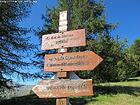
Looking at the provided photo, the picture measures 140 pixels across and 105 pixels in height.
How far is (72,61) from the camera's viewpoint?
22.8 ft

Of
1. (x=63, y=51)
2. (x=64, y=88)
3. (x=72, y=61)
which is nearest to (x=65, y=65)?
(x=72, y=61)

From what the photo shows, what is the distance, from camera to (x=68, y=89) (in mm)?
6797

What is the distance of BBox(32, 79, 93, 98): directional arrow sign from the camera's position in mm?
6613

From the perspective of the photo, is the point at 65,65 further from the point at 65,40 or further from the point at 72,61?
the point at 65,40

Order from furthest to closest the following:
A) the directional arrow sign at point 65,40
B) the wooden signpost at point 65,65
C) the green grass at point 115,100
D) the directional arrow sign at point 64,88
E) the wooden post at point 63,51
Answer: the green grass at point 115,100 < the directional arrow sign at point 65,40 < the wooden post at point 63,51 < the wooden signpost at point 65,65 < the directional arrow sign at point 64,88

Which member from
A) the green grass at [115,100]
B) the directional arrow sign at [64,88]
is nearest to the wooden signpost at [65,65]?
the directional arrow sign at [64,88]

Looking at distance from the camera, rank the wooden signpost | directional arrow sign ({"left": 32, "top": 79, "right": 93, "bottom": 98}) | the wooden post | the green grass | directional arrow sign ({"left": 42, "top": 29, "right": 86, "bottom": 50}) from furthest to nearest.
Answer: the green grass → directional arrow sign ({"left": 42, "top": 29, "right": 86, "bottom": 50}) → the wooden post → the wooden signpost → directional arrow sign ({"left": 32, "top": 79, "right": 93, "bottom": 98})

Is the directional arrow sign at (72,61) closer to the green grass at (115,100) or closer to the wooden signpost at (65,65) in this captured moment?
the wooden signpost at (65,65)

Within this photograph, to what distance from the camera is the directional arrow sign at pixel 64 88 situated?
6.61 meters

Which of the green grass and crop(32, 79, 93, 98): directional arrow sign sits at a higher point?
crop(32, 79, 93, 98): directional arrow sign

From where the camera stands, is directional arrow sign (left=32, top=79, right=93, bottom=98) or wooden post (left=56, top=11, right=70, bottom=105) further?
wooden post (left=56, top=11, right=70, bottom=105)

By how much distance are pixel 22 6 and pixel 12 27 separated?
1618 mm

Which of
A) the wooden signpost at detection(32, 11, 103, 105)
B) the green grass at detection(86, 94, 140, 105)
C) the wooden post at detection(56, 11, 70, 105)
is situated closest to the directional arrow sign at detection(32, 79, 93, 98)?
the wooden signpost at detection(32, 11, 103, 105)

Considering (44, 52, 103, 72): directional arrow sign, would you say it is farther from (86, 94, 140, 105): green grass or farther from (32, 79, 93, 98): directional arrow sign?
(86, 94, 140, 105): green grass
